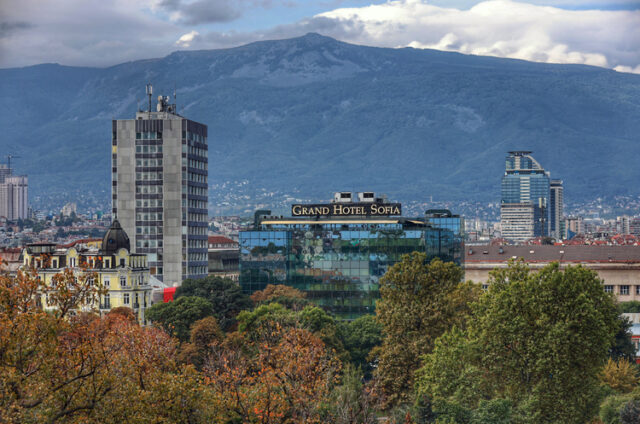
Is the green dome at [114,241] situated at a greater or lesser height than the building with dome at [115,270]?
greater

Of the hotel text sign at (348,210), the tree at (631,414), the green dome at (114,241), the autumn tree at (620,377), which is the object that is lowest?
the autumn tree at (620,377)

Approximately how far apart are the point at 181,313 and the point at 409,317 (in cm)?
4411

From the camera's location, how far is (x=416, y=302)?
113625 mm

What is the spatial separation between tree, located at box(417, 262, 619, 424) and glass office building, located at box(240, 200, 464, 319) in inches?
3137

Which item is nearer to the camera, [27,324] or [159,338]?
[27,324]

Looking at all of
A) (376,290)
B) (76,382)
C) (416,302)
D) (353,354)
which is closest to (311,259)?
(376,290)

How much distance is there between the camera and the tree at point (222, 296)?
530ft

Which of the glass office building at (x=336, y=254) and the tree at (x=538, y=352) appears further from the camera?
the glass office building at (x=336, y=254)

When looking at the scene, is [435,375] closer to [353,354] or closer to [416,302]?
[416,302]

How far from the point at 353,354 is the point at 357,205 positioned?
55184 mm

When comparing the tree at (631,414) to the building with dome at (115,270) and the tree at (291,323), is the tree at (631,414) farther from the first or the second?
the building with dome at (115,270)

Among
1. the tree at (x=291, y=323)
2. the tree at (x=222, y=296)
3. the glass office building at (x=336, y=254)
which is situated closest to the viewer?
the tree at (x=291, y=323)

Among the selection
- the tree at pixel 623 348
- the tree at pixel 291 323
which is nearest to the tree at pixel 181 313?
the tree at pixel 291 323

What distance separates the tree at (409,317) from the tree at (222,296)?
4582 centimetres
